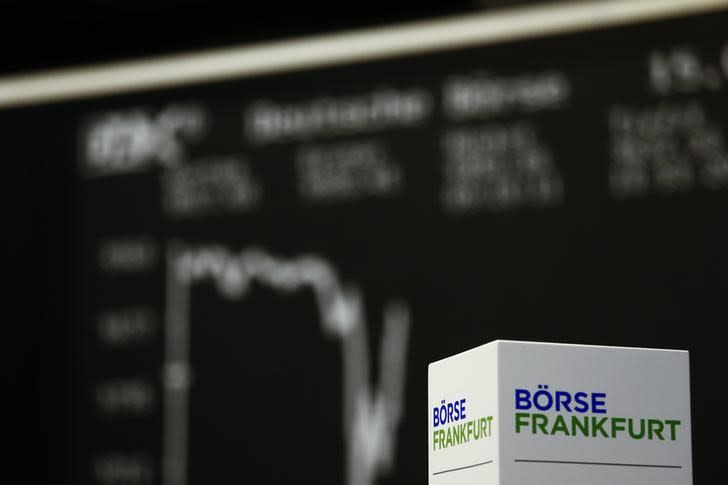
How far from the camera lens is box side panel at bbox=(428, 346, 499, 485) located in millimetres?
1576

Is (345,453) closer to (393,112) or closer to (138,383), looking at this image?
(138,383)

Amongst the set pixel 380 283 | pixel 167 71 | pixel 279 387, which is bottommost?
pixel 279 387

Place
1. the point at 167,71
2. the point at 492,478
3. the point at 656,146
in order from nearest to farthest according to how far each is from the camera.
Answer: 1. the point at 492,478
2. the point at 656,146
3. the point at 167,71

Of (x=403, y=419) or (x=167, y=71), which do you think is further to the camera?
(x=167, y=71)

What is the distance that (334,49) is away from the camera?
3.73 meters

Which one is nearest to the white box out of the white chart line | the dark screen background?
the dark screen background

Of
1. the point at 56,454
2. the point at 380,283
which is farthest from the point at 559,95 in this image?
the point at 56,454

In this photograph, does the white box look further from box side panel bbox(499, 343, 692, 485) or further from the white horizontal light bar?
the white horizontal light bar

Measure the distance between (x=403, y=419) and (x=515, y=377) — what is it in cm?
190

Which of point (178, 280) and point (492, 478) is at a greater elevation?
point (178, 280)

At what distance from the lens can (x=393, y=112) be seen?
3.63 meters

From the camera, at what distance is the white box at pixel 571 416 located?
157cm

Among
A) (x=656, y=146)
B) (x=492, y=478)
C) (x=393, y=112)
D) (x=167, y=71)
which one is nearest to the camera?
(x=492, y=478)

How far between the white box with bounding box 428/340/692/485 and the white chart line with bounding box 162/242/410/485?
5.94ft
